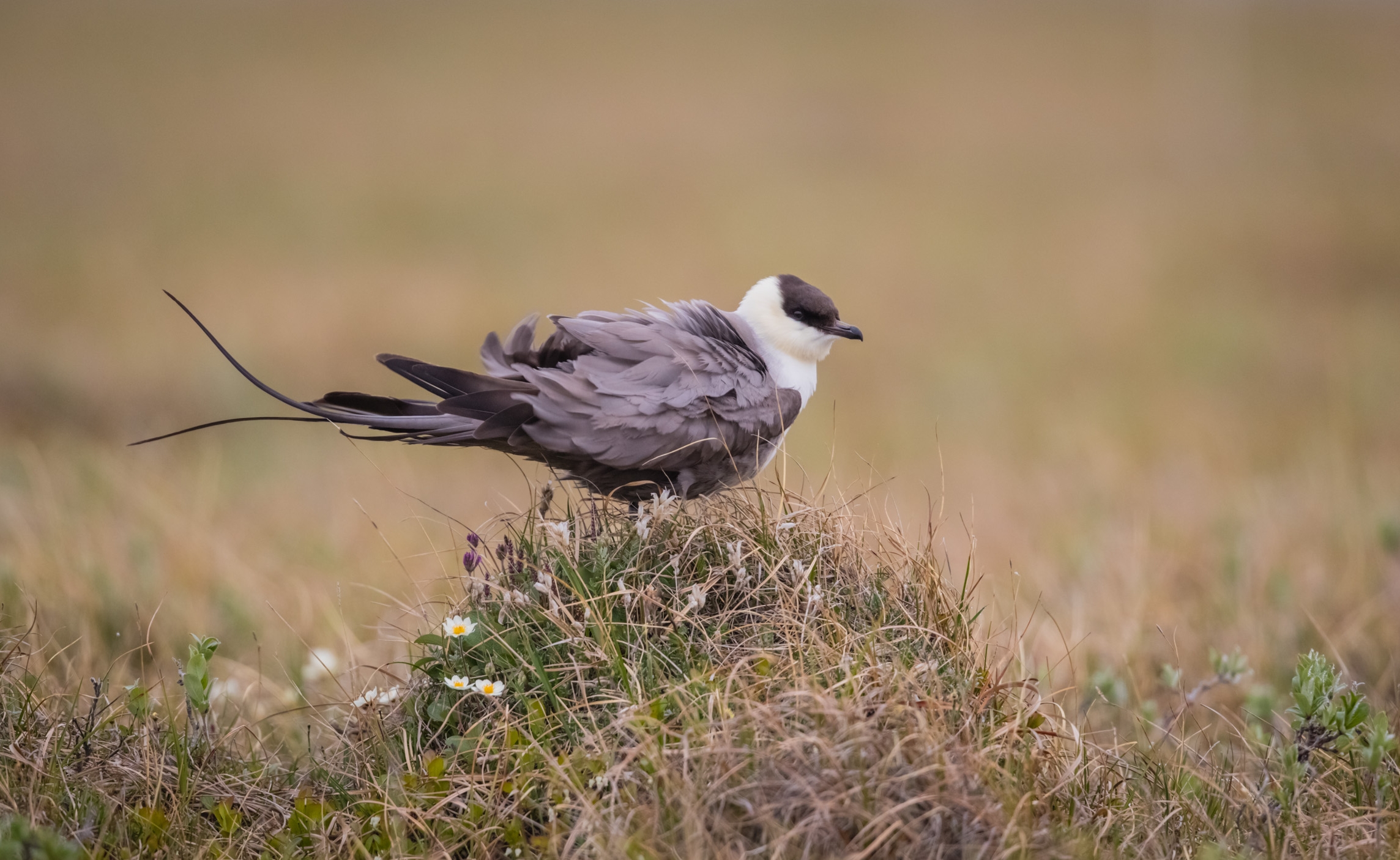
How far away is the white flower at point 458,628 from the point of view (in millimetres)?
2451

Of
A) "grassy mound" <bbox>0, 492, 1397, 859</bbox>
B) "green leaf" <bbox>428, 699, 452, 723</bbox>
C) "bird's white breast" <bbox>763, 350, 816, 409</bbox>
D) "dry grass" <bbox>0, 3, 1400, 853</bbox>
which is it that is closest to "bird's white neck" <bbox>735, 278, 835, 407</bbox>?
"bird's white breast" <bbox>763, 350, 816, 409</bbox>

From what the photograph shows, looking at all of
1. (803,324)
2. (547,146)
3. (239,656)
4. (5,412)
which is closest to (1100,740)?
(803,324)

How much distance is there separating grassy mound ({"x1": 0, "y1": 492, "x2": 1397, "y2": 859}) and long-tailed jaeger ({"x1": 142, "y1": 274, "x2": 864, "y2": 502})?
0.20 metres

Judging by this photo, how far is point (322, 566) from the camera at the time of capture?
17.7 feet

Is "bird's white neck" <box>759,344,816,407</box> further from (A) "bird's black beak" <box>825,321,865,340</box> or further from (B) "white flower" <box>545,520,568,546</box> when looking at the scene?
(B) "white flower" <box>545,520,568,546</box>

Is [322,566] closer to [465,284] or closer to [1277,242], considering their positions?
[465,284]

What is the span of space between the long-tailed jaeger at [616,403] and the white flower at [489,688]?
63 centimetres

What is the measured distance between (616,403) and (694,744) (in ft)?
3.20

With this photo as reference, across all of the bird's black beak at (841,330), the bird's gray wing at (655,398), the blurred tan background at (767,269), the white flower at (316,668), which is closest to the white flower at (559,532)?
the bird's gray wing at (655,398)

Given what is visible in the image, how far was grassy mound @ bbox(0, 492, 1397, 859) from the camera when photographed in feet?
6.56

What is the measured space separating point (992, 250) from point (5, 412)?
39.0 feet

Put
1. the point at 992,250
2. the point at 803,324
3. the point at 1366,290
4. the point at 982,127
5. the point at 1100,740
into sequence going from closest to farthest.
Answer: the point at 803,324, the point at 1100,740, the point at 1366,290, the point at 992,250, the point at 982,127

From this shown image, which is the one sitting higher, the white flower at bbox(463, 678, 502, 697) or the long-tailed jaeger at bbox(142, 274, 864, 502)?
the long-tailed jaeger at bbox(142, 274, 864, 502)

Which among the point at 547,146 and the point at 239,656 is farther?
the point at 547,146
